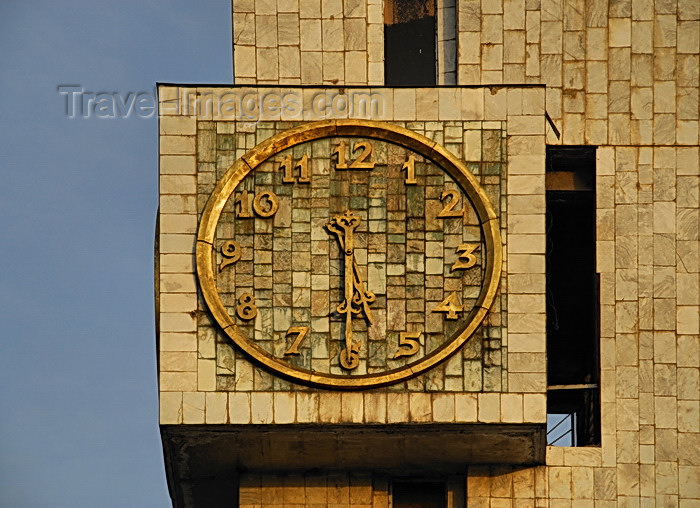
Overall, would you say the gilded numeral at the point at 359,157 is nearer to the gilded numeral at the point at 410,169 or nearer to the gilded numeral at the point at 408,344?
the gilded numeral at the point at 410,169

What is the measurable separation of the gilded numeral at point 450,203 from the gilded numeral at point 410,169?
619 millimetres

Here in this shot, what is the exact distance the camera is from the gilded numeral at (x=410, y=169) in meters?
38.2

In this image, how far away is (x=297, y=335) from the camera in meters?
37.7

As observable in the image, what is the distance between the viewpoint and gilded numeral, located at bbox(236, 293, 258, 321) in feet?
124

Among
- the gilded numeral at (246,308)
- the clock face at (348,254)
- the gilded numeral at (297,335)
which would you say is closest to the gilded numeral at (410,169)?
the clock face at (348,254)

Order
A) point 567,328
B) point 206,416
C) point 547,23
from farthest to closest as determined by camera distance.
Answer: point 567,328
point 547,23
point 206,416

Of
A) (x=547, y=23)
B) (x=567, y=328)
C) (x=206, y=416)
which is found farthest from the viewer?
(x=567, y=328)

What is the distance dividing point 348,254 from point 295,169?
1.92 metres

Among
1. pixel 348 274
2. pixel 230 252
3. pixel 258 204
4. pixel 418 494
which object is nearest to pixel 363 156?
pixel 258 204

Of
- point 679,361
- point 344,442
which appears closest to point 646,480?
point 679,361

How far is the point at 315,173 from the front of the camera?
38500 millimetres

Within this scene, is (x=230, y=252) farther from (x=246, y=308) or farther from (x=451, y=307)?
(x=451, y=307)

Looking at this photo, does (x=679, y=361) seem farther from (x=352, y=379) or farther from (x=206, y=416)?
(x=206, y=416)

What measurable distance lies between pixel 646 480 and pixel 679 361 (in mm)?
2349
